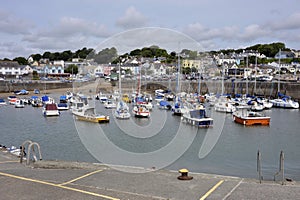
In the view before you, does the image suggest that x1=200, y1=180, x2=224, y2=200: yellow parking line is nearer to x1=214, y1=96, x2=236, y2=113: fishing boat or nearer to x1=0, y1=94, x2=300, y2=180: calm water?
x1=0, y1=94, x2=300, y2=180: calm water

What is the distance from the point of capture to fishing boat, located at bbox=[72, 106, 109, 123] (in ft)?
93.9

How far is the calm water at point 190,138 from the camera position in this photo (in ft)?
54.5

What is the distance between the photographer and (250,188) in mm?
7367

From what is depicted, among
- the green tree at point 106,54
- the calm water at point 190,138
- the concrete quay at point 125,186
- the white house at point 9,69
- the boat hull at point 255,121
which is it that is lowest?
the calm water at point 190,138

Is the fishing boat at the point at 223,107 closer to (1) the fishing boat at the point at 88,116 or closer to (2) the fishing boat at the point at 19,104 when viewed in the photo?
(1) the fishing boat at the point at 88,116

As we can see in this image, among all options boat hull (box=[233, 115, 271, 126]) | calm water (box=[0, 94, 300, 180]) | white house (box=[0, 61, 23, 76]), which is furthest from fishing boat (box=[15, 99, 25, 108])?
white house (box=[0, 61, 23, 76])

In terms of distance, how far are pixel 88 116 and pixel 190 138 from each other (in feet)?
34.0

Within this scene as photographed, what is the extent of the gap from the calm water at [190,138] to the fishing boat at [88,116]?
27.1 inches

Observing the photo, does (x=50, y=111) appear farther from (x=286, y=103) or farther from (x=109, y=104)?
(x=286, y=103)

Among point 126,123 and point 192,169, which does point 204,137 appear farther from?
point 192,169

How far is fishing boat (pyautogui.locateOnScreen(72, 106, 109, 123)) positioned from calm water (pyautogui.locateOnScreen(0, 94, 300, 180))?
688 millimetres

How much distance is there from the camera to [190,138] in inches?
893

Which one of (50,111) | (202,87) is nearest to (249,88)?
(202,87)

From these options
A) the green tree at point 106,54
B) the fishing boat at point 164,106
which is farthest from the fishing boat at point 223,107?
the green tree at point 106,54
